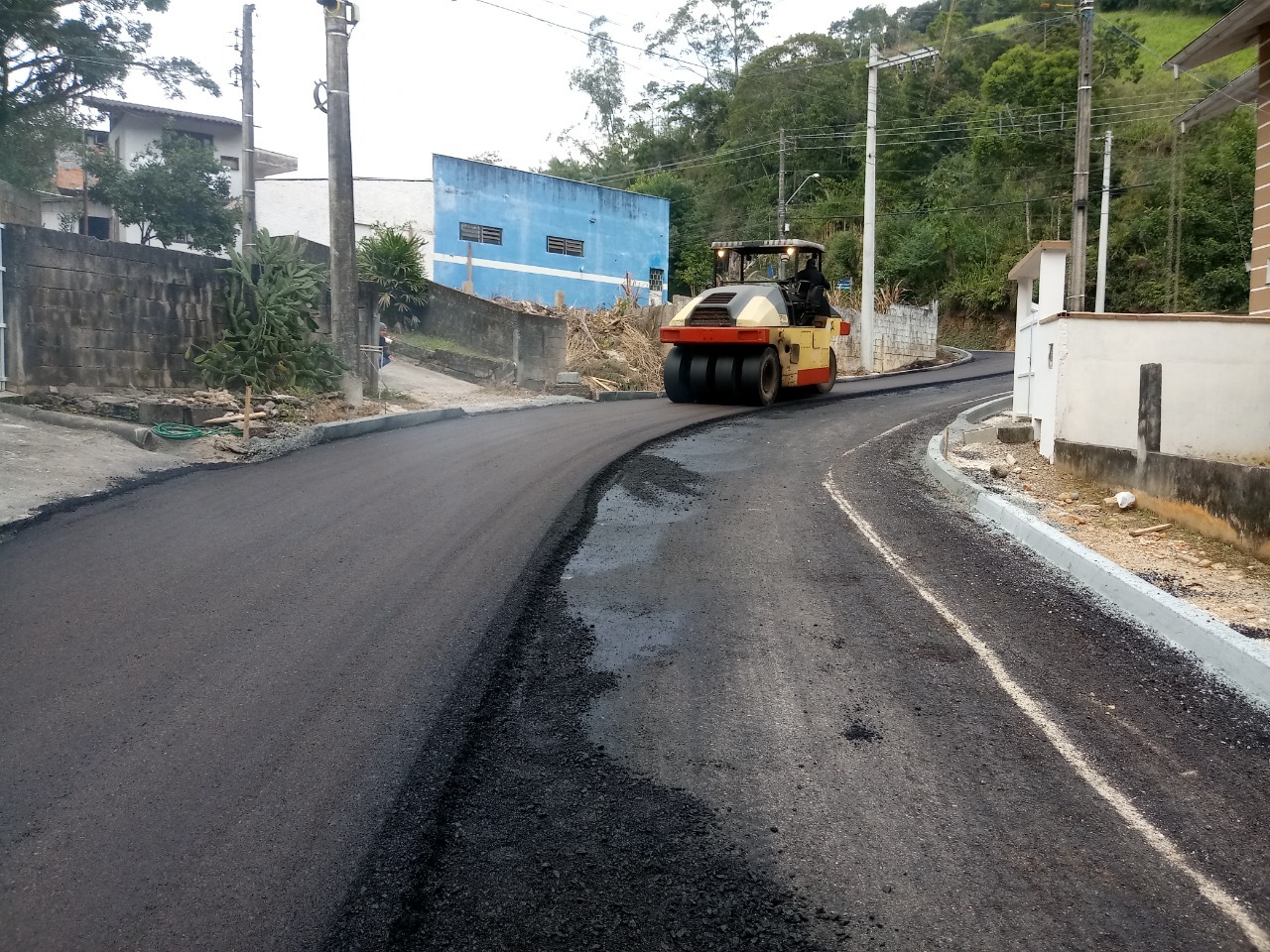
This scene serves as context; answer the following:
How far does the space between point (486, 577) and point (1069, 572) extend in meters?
3.90

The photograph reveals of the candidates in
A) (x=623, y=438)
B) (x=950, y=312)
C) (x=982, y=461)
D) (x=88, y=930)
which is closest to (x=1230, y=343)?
(x=982, y=461)

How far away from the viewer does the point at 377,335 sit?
58.7 feet

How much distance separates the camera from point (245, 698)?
476 centimetres

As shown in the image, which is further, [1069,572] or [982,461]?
[982,461]

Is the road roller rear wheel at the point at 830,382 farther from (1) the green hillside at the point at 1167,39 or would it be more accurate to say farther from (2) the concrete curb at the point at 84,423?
(1) the green hillside at the point at 1167,39

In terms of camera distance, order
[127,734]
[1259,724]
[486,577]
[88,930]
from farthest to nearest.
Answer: [486,577], [1259,724], [127,734], [88,930]

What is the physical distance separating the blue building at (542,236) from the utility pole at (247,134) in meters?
7.93

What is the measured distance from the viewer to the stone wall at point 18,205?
2248cm

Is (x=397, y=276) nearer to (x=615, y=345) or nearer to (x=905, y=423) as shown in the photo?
(x=615, y=345)

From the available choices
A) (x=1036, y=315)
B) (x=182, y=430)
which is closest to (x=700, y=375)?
(x=1036, y=315)

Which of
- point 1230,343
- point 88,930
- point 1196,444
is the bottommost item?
point 88,930

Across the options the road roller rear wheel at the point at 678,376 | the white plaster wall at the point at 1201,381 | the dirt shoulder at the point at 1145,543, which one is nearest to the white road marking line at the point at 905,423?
the dirt shoulder at the point at 1145,543

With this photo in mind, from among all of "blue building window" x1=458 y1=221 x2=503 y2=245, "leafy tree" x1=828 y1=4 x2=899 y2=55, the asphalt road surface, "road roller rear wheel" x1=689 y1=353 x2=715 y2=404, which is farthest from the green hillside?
the asphalt road surface

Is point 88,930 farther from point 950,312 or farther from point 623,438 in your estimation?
point 950,312
